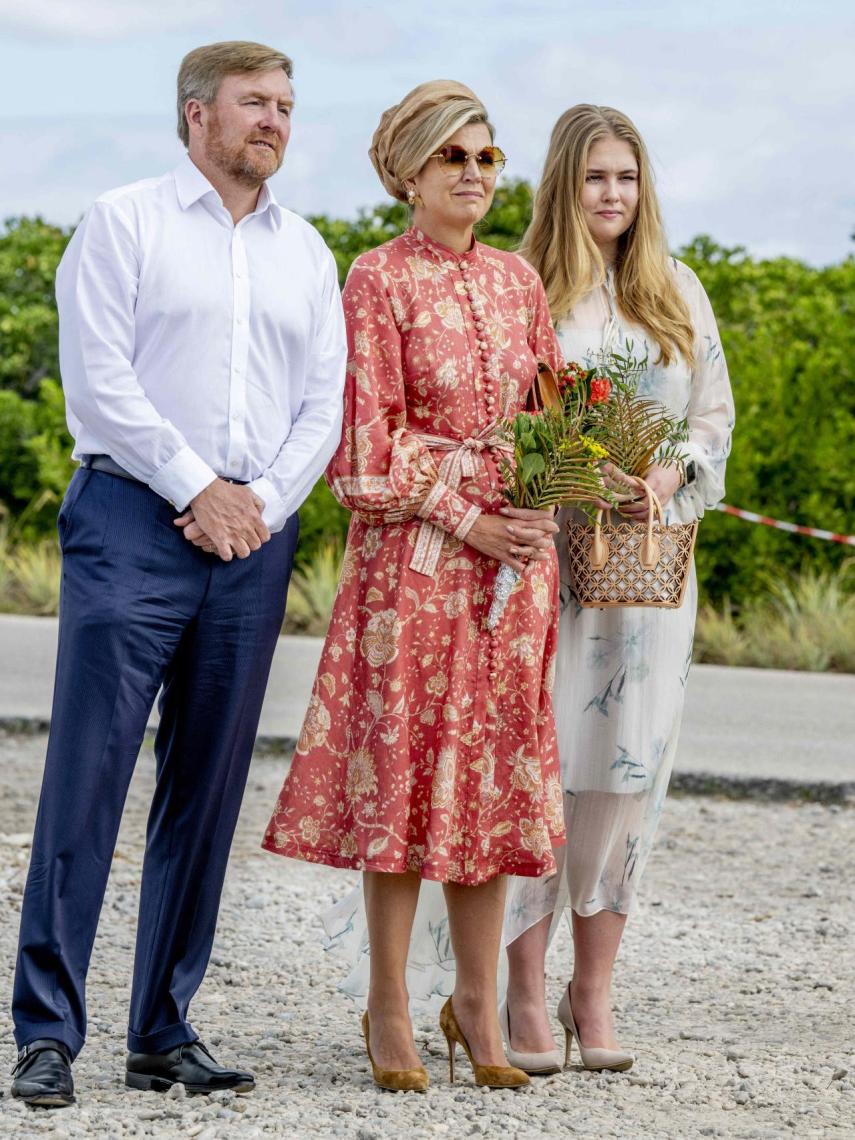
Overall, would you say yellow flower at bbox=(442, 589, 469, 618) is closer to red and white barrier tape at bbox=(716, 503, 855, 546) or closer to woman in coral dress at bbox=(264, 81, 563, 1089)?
woman in coral dress at bbox=(264, 81, 563, 1089)

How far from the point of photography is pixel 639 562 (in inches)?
157

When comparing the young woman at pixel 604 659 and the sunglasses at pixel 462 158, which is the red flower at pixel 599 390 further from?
the sunglasses at pixel 462 158

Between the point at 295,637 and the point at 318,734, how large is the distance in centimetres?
→ 881

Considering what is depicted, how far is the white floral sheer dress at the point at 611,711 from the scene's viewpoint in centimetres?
432

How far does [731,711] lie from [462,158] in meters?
6.75

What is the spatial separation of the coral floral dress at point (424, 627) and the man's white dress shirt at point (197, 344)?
5.3 inches

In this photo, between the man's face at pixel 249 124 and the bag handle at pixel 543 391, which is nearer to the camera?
the man's face at pixel 249 124

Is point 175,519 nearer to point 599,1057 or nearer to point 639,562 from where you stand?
point 639,562

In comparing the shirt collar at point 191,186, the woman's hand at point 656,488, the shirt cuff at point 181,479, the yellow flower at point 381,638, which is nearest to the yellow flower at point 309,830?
the yellow flower at point 381,638

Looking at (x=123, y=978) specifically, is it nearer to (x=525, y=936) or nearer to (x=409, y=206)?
(x=525, y=936)

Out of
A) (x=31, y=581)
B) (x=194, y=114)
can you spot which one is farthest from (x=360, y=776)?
(x=31, y=581)

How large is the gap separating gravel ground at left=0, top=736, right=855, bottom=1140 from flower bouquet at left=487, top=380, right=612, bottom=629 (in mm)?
1152

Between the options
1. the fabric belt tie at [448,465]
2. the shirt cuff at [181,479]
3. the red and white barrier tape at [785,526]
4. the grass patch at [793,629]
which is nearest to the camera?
the shirt cuff at [181,479]

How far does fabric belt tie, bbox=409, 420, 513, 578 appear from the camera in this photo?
3.94 m
